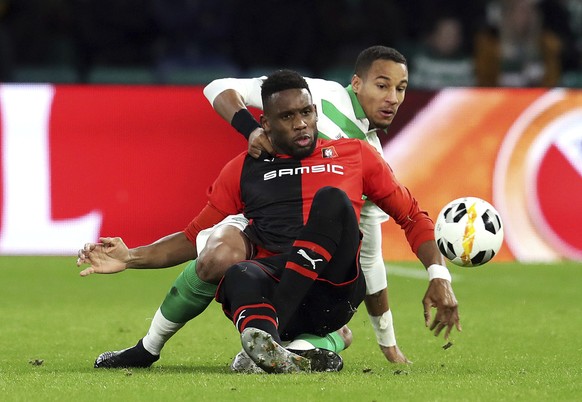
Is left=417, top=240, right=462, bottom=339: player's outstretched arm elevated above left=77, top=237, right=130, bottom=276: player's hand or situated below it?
below

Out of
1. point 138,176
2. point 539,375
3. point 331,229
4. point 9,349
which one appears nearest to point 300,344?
point 331,229

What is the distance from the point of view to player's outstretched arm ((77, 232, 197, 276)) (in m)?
5.66

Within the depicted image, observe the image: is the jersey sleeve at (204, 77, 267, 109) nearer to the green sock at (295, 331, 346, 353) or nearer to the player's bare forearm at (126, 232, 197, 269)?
the player's bare forearm at (126, 232, 197, 269)

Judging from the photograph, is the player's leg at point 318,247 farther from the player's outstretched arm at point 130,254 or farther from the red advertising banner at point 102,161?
the red advertising banner at point 102,161

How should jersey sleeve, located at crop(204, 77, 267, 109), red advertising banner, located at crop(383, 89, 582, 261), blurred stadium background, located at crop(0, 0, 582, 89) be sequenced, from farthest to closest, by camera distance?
blurred stadium background, located at crop(0, 0, 582, 89), red advertising banner, located at crop(383, 89, 582, 261), jersey sleeve, located at crop(204, 77, 267, 109)

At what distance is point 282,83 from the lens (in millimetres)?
5664

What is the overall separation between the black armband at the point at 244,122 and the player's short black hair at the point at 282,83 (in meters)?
0.22

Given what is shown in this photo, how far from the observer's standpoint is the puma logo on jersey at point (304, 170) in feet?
18.5

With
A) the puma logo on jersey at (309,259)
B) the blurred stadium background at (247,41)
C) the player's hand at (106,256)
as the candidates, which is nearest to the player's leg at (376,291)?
the puma logo on jersey at (309,259)

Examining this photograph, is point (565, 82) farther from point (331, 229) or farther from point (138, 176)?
point (331, 229)

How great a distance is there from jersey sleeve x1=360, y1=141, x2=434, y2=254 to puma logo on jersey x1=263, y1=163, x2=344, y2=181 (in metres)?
0.13

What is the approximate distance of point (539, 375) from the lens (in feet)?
17.7

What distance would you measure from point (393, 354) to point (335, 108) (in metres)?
1.22

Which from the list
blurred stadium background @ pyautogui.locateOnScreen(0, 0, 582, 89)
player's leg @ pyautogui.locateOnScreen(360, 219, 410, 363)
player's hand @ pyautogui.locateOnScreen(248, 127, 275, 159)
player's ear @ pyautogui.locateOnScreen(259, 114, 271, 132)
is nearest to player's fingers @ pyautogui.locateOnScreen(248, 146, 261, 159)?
player's hand @ pyautogui.locateOnScreen(248, 127, 275, 159)
